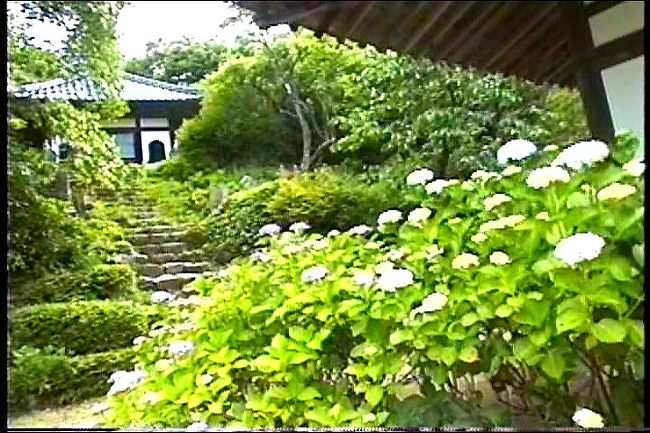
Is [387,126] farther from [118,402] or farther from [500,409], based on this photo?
[118,402]

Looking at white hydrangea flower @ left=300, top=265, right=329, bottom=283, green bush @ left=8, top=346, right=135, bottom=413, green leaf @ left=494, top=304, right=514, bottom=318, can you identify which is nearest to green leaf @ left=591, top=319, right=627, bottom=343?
green leaf @ left=494, top=304, right=514, bottom=318

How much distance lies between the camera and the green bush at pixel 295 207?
1.26 m

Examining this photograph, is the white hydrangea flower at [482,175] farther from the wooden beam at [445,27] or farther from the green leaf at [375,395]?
the green leaf at [375,395]

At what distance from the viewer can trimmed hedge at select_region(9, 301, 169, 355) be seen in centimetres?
122

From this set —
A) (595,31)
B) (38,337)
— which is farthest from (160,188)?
(595,31)

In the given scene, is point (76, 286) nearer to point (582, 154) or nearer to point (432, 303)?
point (432, 303)

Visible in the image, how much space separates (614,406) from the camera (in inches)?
46.4

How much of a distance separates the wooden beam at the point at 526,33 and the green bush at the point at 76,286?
0.72 m

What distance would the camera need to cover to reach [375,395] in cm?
121

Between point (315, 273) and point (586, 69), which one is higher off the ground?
point (586, 69)

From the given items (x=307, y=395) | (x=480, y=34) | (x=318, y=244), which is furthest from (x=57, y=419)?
(x=480, y=34)

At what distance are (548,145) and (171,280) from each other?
0.67 m

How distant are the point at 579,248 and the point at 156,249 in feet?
2.23

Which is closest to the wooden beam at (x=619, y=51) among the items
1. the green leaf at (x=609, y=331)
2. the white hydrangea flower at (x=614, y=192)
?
the white hydrangea flower at (x=614, y=192)
